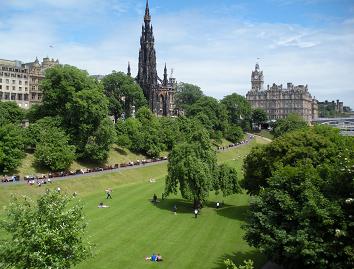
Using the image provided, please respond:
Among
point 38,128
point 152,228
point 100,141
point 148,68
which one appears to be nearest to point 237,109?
point 148,68

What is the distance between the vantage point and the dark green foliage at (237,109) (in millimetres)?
169375

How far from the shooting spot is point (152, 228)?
44.3 meters

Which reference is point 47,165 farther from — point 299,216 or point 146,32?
point 146,32

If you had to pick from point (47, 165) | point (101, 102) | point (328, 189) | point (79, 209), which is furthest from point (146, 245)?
point (101, 102)

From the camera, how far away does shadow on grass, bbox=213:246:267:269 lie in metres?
34.4

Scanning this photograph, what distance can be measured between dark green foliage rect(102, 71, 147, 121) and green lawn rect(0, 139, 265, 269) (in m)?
55.9

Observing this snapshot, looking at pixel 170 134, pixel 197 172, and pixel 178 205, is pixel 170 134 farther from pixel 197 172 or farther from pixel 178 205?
pixel 197 172

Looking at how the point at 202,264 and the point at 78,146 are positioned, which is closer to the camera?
the point at 202,264

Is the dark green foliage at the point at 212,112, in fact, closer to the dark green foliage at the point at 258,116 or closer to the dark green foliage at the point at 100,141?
the dark green foliage at the point at 258,116

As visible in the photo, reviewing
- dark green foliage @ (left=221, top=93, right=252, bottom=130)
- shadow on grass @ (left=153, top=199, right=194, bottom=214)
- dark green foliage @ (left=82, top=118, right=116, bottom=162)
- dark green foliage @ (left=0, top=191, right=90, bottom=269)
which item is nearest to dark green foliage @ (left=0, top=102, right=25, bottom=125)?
dark green foliage @ (left=82, top=118, right=116, bottom=162)

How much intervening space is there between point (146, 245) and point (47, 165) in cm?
3729

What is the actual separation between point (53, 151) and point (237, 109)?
361 ft

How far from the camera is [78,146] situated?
253 ft

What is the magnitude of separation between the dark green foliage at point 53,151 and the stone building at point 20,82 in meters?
57.7
